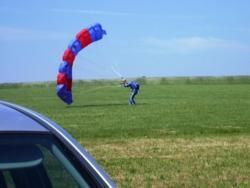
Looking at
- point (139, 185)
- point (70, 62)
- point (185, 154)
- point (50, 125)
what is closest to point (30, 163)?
point (50, 125)

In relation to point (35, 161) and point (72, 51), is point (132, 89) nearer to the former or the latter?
point (72, 51)

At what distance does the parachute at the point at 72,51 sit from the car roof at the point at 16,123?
37703 millimetres

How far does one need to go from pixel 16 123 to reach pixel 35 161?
8.0 inches

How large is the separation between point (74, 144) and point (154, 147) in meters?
12.0

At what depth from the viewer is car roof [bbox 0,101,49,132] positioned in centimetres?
287

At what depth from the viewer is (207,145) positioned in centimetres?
1536

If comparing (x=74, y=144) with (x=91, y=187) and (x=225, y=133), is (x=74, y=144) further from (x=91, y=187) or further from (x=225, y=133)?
(x=225, y=133)

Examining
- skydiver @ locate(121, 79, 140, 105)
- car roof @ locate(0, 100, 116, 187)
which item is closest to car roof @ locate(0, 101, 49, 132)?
car roof @ locate(0, 100, 116, 187)

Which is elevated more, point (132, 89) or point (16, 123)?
point (16, 123)

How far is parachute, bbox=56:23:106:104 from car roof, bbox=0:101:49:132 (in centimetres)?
3770

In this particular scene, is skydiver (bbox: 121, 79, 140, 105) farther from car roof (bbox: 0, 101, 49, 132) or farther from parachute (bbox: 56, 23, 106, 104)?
car roof (bbox: 0, 101, 49, 132)

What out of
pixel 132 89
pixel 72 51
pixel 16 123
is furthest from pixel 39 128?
pixel 132 89

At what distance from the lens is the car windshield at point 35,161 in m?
2.84

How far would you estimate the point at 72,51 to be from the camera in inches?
1642
